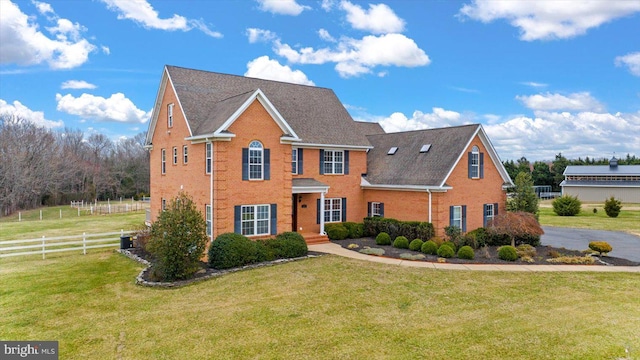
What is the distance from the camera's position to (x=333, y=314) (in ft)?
37.6

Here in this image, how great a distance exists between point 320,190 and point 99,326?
14.5 meters

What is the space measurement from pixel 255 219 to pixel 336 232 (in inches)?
244

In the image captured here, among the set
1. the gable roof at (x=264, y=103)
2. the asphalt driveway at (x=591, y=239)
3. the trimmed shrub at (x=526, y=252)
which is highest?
the gable roof at (x=264, y=103)

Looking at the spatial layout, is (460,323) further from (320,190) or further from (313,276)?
(320,190)

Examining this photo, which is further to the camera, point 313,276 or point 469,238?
point 469,238

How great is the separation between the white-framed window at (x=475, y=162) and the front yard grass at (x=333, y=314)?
9358 millimetres

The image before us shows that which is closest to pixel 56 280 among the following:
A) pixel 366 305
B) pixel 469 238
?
pixel 366 305

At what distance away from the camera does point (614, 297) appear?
13195 millimetres

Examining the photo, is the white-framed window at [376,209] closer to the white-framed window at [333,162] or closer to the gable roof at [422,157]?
the gable roof at [422,157]

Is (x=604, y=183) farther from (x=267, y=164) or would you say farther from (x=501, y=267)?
(x=267, y=164)

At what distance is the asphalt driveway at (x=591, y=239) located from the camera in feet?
76.8

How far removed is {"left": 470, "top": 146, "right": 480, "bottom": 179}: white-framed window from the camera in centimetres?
2456

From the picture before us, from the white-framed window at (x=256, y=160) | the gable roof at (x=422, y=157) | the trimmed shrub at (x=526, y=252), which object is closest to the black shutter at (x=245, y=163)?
the white-framed window at (x=256, y=160)

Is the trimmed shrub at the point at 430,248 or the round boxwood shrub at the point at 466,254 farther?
the trimmed shrub at the point at 430,248
